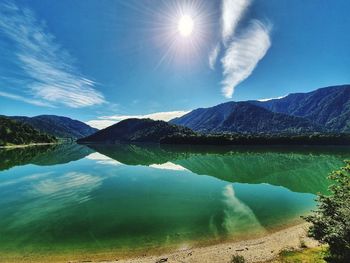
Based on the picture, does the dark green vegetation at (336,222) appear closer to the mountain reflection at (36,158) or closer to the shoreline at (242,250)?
the shoreline at (242,250)

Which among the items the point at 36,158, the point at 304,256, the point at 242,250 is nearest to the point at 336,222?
the point at 304,256

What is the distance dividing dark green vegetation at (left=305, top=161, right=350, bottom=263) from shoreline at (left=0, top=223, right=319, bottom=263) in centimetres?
428

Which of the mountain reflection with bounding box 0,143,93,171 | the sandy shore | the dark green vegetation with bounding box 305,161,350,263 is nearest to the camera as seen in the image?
the dark green vegetation with bounding box 305,161,350,263

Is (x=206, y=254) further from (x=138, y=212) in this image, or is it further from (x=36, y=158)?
(x=36, y=158)

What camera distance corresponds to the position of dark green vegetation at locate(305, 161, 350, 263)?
13.9 metres

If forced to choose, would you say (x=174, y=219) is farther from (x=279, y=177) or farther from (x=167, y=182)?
(x=279, y=177)

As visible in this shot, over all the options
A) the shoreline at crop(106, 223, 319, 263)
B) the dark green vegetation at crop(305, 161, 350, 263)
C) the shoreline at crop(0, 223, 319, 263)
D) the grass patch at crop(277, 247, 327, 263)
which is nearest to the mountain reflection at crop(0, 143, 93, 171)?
the shoreline at crop(0, 223, 319, 263)

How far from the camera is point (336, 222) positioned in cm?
1488

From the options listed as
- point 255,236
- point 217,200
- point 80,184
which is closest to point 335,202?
point 255,236

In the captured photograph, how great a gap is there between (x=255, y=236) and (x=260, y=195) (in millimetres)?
19870

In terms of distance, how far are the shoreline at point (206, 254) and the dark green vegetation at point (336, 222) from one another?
4.28m

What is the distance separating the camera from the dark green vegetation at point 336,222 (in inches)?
547

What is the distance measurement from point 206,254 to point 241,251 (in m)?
2.87

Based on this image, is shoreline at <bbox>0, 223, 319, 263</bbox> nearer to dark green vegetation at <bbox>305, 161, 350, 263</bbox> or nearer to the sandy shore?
the sandy shore
